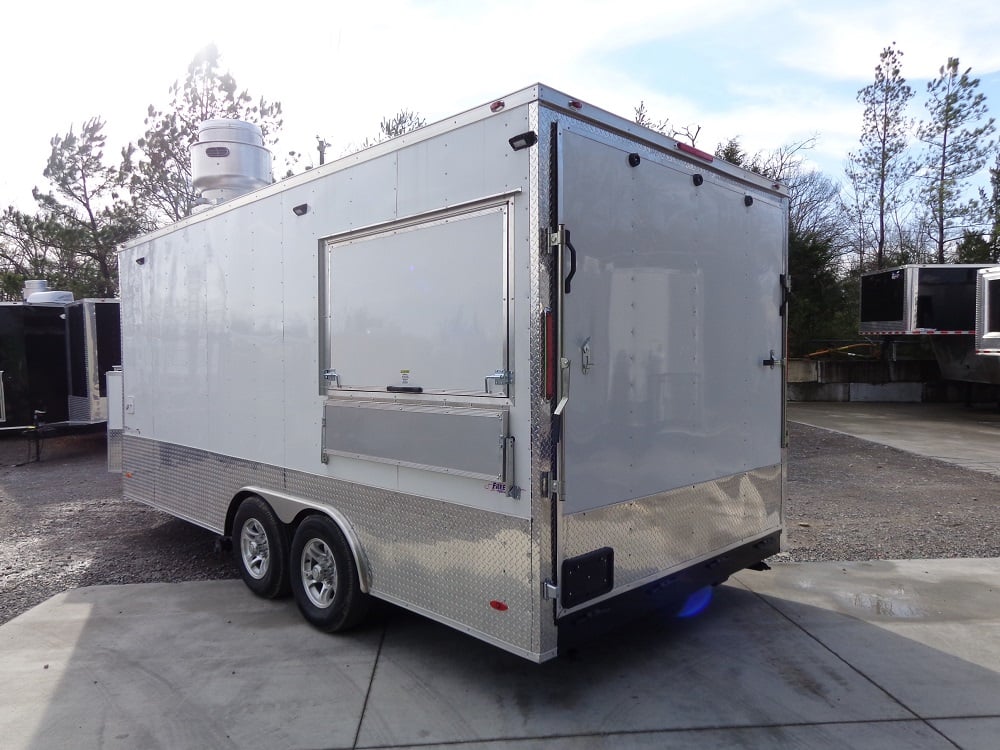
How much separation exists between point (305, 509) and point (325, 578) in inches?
16.7

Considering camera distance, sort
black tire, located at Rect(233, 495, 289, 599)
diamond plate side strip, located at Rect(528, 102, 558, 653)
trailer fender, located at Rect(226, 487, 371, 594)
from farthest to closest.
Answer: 1. black tire, located at Rect(233, 495, 289, 599)
2. trailer fender, located at Rect(226, 487, 371, 594)
3. diamond plate side strip, located at Rect(528, 102, 558, 653)

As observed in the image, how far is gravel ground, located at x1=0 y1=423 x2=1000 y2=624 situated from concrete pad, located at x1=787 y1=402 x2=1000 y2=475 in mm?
845

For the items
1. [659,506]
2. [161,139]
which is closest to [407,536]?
[659,506]

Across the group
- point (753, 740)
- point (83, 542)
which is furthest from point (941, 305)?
point (83, 542)

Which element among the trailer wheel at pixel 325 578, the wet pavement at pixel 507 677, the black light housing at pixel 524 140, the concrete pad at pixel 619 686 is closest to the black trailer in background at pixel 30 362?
the wet pavement at pixel 507 677

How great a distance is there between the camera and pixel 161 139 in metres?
18.6

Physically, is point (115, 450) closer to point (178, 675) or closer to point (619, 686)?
point (178, 675)

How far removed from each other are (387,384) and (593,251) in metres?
1.25

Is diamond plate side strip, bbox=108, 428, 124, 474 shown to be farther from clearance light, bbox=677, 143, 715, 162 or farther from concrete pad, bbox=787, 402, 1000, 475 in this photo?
concrete pad, bbox=787, 402, 1000, 475

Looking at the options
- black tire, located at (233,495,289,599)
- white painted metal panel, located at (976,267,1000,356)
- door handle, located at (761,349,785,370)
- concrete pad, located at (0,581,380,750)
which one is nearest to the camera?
concrete pad, located at (0,581,380,750)

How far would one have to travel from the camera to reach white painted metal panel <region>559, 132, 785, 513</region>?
306cm

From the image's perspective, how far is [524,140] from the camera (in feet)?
9.52

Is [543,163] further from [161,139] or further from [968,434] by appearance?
[161,139]

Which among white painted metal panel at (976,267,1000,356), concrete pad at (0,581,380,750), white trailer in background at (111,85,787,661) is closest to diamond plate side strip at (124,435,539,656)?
white trailer in background at (111,85,787,661)
